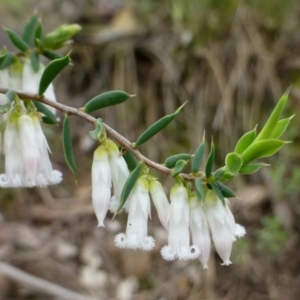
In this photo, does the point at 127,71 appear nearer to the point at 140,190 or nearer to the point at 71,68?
the point at 71,68

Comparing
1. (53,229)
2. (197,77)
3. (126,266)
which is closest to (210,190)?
(126,266)

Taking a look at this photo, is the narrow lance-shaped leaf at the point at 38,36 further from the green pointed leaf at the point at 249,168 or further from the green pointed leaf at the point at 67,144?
the green pointed leaf at the point at 249,168

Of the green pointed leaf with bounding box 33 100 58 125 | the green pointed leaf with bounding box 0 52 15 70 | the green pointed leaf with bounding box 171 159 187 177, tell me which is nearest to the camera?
the green pointed leaf with bounding box 171 159 187 177

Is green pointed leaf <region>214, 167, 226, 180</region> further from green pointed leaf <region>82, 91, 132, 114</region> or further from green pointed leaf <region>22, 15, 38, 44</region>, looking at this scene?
green pointed leaf <region>22, 15, 38, 44</region>

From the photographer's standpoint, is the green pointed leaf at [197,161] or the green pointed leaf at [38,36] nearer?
the green pointed leaf at [197,161]

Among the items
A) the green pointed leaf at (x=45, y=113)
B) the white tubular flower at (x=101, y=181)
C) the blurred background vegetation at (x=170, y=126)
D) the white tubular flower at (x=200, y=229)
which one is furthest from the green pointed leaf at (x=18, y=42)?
the blurred background vegetation at (x=170, y=126)

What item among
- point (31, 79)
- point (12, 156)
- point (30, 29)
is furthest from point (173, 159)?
point (30, 29)

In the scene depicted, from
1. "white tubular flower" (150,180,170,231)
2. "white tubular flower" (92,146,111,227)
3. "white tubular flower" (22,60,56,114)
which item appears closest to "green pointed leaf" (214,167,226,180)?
"white tubular flower" (150,180,170,231)
